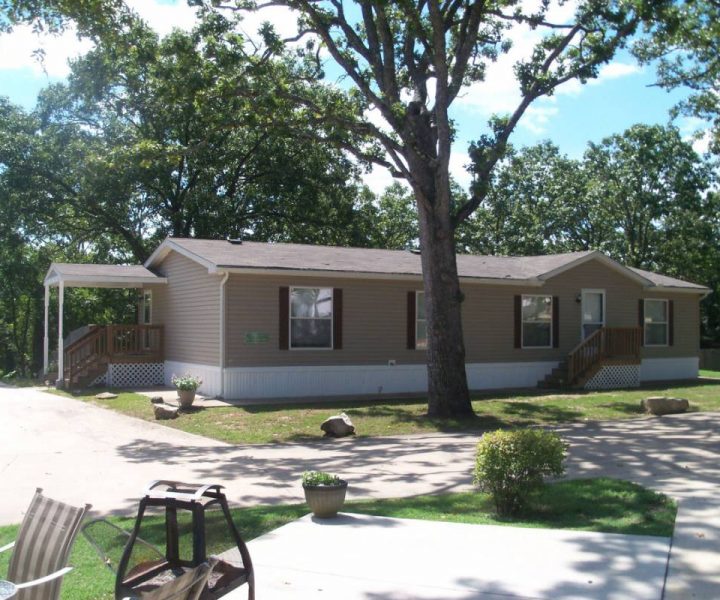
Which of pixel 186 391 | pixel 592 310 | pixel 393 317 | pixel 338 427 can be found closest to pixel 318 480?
pixel 338 427

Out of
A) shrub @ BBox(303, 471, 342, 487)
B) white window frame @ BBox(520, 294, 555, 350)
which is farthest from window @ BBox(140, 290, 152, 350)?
shrub @ BBox(303, 471, 342, 487)

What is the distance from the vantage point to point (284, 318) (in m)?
18.7

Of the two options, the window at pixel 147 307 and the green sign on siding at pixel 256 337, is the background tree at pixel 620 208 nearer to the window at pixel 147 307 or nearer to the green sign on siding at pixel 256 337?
the window at pixel 147 307

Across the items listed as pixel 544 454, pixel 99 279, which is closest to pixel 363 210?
pixel 99 279

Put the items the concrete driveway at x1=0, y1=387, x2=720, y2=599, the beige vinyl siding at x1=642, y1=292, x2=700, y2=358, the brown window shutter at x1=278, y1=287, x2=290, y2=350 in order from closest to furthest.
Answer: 1. the concrete driveway at x1=0, y1=387, x2=720, y2=599
2. the brown window shutter at x1=278, y1=287, x2=290, y2=350
3. the beige vinyl siding at x1=642, y1=292, x2=700, y2=358

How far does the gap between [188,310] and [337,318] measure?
431cm

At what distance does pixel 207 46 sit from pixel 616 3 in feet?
27.5

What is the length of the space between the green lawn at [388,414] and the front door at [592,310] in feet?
12.7

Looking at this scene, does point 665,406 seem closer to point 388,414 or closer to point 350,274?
point 388,414

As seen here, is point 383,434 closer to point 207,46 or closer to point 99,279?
point 207,46

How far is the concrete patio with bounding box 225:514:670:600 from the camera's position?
516 centimetres

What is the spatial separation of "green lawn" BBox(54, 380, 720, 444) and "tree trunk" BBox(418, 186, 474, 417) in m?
0.56

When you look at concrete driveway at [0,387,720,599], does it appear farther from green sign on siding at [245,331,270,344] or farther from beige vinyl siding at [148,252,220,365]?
beige vinyl siding at [148,252,220,365]

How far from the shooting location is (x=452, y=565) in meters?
5.74
